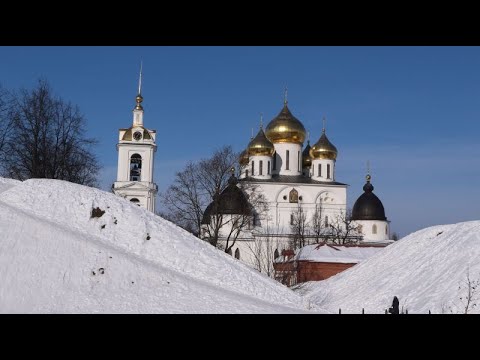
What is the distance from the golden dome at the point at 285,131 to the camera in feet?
177

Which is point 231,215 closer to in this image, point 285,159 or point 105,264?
point 285,159

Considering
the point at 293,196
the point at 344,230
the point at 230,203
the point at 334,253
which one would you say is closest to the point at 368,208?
the point at 344,230

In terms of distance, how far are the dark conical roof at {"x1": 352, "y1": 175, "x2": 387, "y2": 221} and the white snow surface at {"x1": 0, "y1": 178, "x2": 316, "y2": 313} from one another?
118 ft

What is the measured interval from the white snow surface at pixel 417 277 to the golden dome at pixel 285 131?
29.5 m

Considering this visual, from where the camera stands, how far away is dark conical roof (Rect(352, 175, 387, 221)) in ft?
168

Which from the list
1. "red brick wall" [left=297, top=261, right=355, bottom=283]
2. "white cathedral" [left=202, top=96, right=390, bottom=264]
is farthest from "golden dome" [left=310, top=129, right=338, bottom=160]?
"red brick wall" [left=297, top=261, right=355, bottom=283]

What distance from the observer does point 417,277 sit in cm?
1925

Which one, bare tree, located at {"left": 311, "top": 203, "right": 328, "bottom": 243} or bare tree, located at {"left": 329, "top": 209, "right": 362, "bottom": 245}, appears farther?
→ bare tree, located at {"left": 329, "top": 209, "right": 362, "bottom": 245}

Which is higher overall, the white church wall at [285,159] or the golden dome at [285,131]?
the golden dome at [285,131]

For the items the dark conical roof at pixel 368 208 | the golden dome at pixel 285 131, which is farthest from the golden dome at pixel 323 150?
the dark conical roof at pixel 368 208

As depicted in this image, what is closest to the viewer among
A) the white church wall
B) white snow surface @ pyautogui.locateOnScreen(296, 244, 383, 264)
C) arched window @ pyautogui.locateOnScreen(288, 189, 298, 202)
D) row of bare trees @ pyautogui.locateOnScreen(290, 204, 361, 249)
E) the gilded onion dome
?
white snow surface @ pyautogui.locateOnScreen(296, 244, 383, 264)

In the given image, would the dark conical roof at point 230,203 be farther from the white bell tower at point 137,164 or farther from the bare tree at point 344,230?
the bare tree at point 344,230

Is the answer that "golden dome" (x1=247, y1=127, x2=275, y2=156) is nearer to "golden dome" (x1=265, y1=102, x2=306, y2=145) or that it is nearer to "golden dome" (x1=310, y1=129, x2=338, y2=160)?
"golden dome" (x1=265, y1=102, x2=306, y2=145)
